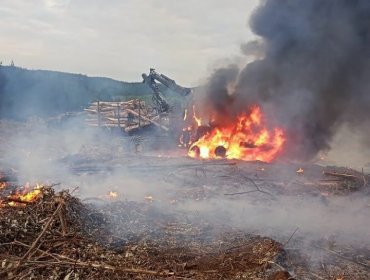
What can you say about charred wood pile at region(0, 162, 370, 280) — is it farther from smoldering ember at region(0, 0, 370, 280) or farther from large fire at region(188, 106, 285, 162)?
large fire at region(188, 106, 285, 162)

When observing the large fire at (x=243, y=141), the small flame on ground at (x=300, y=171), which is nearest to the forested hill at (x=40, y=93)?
the large fire at (x=243, y=141)

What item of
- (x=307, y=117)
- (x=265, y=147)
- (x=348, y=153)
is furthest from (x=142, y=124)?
(x=348, y=153)

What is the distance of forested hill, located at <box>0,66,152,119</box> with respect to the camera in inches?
1097

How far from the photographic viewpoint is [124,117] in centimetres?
2639

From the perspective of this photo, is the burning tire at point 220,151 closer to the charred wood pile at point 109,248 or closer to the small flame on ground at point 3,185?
the small flame on ground at point 3,185

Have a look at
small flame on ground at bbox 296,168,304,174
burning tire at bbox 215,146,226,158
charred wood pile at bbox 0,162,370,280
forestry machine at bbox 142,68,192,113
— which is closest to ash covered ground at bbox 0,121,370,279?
charred wood pile at bbox 0,162,370,280

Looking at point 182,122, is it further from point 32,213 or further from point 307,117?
point 32,213

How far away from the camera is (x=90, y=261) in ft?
20.7

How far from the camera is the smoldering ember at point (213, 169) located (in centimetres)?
664

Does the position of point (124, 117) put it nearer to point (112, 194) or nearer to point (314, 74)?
point (314, 74)

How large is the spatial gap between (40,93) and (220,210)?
77.6 ft

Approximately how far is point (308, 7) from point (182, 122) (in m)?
9.27

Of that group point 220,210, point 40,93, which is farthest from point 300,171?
point 40,93

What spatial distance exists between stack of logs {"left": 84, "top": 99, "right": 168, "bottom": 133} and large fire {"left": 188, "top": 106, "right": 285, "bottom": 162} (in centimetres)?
554
